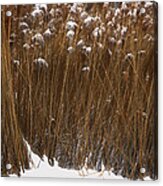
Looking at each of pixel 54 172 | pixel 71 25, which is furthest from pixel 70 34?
pixel 54 172

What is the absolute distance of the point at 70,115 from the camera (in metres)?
2.23

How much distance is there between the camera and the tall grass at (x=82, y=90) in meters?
2.18

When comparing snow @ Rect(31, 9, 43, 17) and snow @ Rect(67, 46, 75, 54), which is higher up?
snow @ Rect(31, 9, 43, 17)

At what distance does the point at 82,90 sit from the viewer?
2219mm

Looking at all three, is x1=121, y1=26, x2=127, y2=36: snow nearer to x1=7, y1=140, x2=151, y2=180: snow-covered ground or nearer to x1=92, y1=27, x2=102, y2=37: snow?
x1=92, y1=27, x2=102, y2=37: snow

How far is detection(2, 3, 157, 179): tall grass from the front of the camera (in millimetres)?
2178

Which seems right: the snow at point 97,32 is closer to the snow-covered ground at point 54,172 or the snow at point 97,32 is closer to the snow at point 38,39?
the snow at point 38,39

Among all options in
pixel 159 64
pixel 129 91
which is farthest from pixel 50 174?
pixel 159 64

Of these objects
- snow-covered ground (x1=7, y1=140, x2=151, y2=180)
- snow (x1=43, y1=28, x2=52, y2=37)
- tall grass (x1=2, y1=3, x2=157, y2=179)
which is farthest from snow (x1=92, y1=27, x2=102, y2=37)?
snow-covered ground (x1=7, y1=140, x2=151, y2=180)

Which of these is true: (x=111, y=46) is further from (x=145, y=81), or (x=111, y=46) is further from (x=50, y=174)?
(x=50, y=174)

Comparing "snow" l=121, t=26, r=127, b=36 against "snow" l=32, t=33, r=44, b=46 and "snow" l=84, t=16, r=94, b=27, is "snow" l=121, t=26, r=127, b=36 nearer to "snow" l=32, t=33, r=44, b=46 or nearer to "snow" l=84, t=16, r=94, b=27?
"snow" l=84, t=16, r=94, b=27

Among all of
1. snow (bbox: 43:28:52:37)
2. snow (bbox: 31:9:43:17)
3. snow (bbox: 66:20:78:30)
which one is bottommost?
snow (bbox: 43:28:52:37)

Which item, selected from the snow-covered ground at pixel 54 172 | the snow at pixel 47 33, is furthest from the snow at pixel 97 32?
the snow-covered ground at pixel 54 172

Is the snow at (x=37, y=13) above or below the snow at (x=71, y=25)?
above
